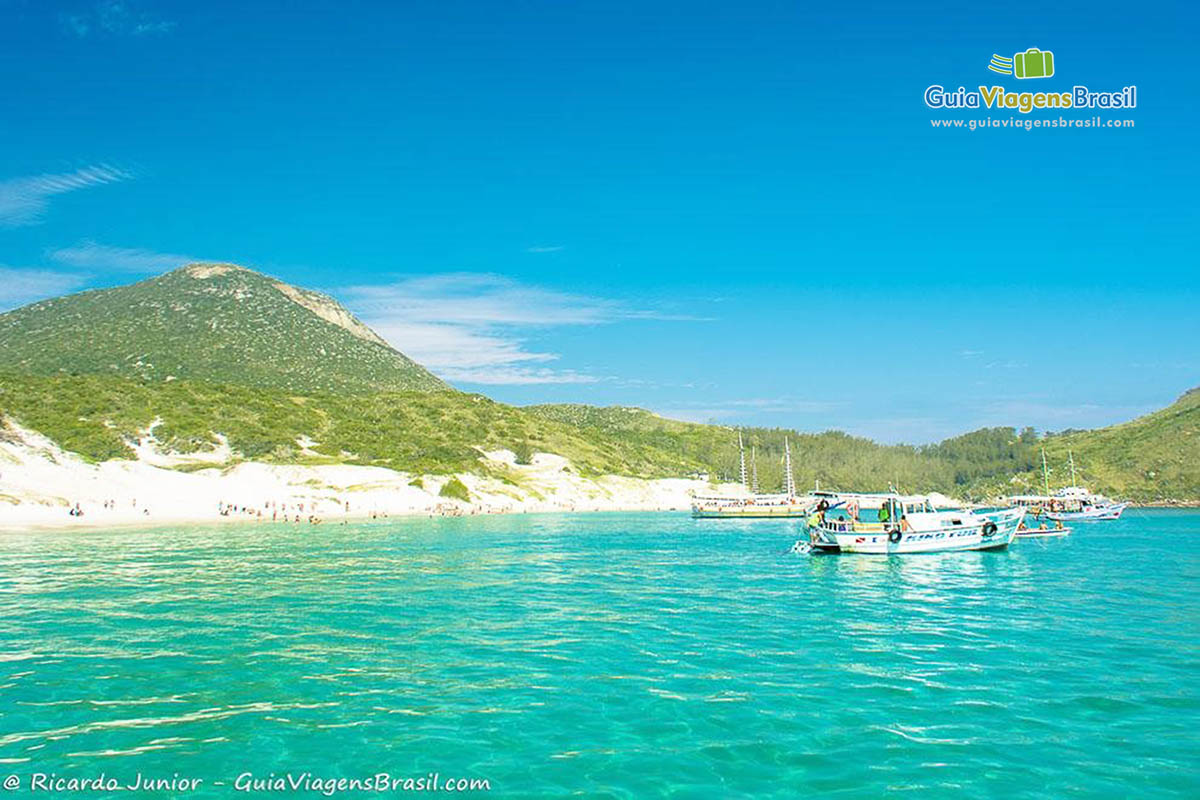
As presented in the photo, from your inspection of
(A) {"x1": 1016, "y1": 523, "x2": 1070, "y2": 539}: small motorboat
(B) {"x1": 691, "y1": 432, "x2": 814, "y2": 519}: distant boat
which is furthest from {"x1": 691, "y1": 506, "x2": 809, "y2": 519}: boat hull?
(A) {"x1": 1016, "y1": 523, "x2": 1070, "y2": 539}: small motorboat

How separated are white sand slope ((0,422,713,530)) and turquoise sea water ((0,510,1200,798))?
1853 inches

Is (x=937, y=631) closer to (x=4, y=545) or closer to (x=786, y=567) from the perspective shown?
(x=786, y=567)

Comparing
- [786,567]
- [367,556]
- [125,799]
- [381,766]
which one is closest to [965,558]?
[786,567]

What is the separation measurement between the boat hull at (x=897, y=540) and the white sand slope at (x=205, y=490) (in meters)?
67.5

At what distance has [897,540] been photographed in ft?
202

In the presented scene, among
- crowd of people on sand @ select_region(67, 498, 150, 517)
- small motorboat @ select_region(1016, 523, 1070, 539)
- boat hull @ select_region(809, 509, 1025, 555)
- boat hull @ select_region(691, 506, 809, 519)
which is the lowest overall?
small motorboat @ select_region(1016, 523, 1070, 539)

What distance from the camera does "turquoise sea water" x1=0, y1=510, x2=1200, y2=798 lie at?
15602mm

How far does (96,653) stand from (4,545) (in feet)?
147

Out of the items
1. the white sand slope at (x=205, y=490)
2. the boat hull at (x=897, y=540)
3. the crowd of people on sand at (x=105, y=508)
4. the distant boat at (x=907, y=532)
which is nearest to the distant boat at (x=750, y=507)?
the white sand slope at (x=205, y=490)

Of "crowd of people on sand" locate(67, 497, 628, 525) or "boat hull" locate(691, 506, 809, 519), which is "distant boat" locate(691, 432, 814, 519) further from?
"crowd of people on sand" locate(67, 497, 628, 525)

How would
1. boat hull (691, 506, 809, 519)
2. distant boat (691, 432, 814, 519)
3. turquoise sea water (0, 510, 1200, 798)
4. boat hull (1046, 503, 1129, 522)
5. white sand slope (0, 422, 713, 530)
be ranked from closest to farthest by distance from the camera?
1. turquoise sea water (0, 510, 1200, 798)
2. white sand slope (0, 422, 713, 530)
3. boat hull (1046, 503, 1129, 522)
4. boat hull (691, 506, 809, 519)
5. distant boat (691, 432, 814, 519)

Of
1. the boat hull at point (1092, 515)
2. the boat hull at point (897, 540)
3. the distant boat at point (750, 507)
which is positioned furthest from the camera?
the distant boat at point (750, 507)

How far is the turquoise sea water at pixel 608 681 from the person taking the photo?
15.6 meters

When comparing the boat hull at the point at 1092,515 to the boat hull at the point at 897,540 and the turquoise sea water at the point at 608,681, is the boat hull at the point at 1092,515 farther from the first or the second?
the turquoise sea water at the point at 608,681
